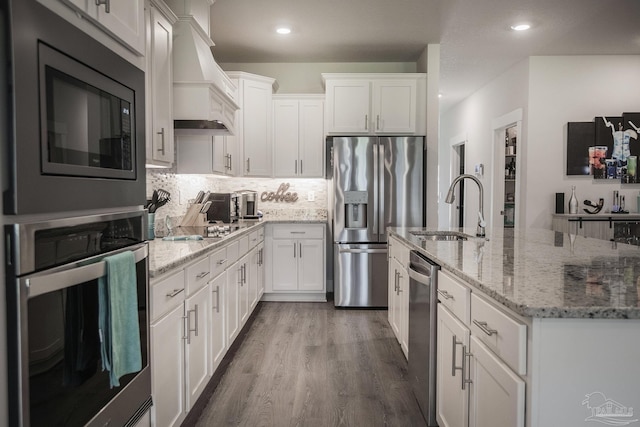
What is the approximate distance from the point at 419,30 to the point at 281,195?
2.41 meters

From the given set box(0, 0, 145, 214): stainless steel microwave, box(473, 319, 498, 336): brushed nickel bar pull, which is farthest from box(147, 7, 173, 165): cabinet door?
box(473, 319, 498, 336): brushed nickel bar pull

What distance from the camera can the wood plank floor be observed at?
2.43 metres

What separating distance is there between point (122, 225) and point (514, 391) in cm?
126

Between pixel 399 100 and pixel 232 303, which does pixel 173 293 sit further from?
pixel 399 100

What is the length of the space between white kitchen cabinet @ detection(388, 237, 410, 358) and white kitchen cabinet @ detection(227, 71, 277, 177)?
2040 millimetres

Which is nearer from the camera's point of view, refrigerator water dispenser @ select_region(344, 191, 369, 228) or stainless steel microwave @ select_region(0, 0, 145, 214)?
stainless steel microwave @ select_region(0, 0, 145, 214)

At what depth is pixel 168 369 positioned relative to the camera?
1.92m

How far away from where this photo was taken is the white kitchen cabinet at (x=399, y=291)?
2.90 m

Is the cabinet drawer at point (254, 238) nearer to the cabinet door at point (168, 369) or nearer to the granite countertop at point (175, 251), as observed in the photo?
the granite countertop at point (175, 251)

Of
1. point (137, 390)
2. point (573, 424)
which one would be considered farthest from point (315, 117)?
point (573, 424)

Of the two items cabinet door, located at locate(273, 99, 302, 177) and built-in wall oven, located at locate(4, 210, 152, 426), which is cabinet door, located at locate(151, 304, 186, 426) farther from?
cabinet door, located at locate(273, 99, 302, 177)

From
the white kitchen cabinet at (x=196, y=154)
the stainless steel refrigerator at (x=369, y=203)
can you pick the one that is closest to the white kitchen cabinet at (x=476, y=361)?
the white kitchen cabinet at (x=196, y=154)

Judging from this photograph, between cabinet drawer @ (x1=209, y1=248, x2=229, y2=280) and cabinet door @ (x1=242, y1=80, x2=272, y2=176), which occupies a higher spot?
cabinet door @ (x1=242, y1=80, x2=272, y2=176)

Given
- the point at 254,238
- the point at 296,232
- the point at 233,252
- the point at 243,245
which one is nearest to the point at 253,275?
the point at 254,238
